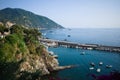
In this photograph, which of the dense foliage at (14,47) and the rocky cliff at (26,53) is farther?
the rocky cliff at (26,53)

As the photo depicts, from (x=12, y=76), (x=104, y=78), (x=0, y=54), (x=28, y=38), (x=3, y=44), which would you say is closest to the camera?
(x=104, y=78)

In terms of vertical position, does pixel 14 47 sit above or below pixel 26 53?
above

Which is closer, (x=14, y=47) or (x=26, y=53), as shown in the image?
(x=14, y=47)

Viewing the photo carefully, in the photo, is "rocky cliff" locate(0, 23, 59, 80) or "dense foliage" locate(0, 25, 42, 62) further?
"rocky cliff" locate(0, 23, 59, 80)

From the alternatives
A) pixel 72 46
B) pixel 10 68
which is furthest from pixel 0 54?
pixel 72 46

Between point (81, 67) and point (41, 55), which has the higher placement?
point (41, 55)

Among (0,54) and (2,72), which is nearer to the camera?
(2,72)

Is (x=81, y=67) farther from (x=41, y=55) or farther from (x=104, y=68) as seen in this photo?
(x=41, y=55)

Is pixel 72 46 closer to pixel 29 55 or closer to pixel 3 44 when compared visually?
pixel 29 55

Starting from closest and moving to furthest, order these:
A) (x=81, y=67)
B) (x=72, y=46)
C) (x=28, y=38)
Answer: (x=28, y=38)
(x=81, y=67)
(x=72, y=46)

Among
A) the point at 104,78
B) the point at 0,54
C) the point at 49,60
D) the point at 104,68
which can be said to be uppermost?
the point at 104,78
